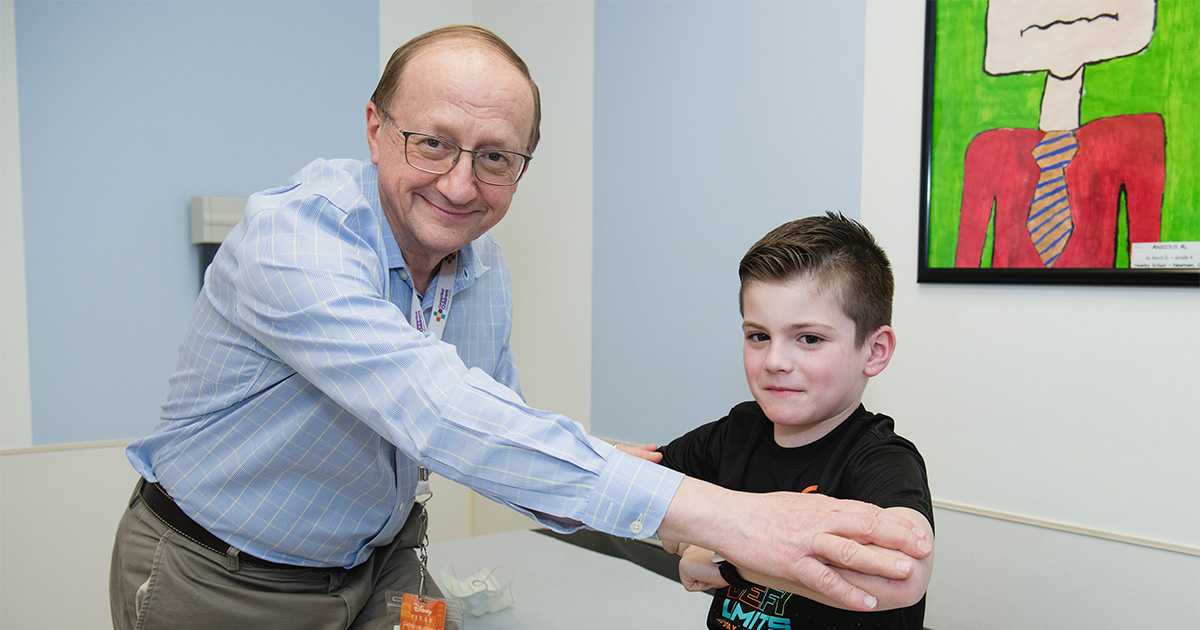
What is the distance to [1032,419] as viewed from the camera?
1.94 metres

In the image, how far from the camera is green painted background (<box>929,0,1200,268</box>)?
1.69m

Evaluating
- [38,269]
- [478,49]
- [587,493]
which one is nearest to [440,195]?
[478,49]

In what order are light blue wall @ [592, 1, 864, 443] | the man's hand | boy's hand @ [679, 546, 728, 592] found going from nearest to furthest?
the man's hand < boy's hand @ [679, 546, 728, 592] < light blue wall @ [592, 1, 864, 443]

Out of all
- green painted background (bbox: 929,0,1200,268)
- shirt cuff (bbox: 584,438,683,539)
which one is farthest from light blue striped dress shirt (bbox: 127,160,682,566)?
green painted background (bbox: 929,0,1200,268)

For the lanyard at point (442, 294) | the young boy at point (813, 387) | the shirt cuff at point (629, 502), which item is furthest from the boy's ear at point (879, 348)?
the lanyard at point (442, 294)

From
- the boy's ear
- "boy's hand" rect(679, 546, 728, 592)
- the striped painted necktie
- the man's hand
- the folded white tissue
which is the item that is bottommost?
the folded white tissue

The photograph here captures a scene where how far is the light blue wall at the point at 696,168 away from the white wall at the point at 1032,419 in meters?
0.15

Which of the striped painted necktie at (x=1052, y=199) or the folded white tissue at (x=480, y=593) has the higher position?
the striped painted necktie at (x=1052, y=199)

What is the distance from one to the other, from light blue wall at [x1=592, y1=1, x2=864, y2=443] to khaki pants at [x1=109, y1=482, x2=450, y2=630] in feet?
4.82

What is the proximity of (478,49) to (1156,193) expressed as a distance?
1521mm

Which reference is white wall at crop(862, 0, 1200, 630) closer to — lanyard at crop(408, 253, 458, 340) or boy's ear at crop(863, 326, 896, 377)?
boy's ear at crop(863, 326, 896, 377)

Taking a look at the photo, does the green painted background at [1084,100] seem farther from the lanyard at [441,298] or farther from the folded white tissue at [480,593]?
the folded white tissue at [480,593]

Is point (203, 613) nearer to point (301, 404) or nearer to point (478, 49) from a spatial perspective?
point (301, 404)

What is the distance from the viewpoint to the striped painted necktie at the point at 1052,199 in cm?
187
